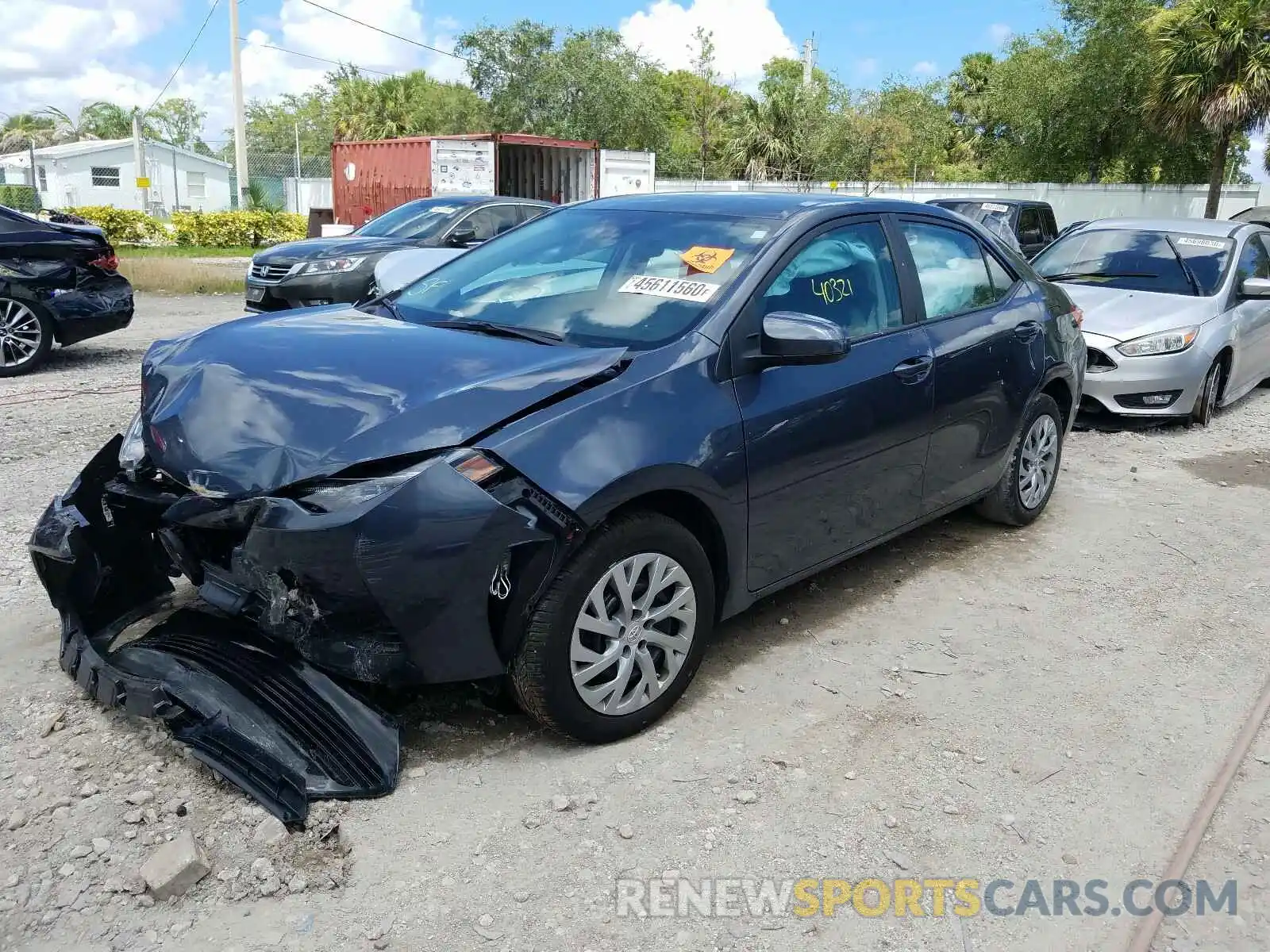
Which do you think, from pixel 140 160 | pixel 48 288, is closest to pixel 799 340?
pixel 48 288

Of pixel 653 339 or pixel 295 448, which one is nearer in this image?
pixel 295 448

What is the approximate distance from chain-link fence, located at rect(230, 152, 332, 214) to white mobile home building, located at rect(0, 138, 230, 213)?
25.6 ft

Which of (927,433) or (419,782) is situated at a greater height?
(927,433)

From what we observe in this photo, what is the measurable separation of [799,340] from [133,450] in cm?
222

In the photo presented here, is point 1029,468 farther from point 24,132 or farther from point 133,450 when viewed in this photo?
point 24,132

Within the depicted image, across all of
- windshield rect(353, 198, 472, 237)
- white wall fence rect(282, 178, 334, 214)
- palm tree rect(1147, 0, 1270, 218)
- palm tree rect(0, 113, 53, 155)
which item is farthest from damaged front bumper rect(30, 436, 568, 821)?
palm tree rect(0, 113, 53, 155)

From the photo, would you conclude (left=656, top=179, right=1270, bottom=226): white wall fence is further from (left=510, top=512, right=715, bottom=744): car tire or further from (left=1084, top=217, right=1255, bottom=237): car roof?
(left=510, top=512, right=715, bottom=744): car tire

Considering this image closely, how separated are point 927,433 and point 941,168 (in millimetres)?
45238

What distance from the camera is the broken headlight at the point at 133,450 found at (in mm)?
3422

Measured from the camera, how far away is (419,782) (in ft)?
10.2

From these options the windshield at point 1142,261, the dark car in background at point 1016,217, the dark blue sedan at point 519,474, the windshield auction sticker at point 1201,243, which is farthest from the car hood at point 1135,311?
the dark car in background at point 1016,217

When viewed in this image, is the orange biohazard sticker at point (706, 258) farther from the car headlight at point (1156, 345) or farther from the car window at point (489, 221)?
the car window at point (489, 221)

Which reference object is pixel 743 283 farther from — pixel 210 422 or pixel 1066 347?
pixel 1066 347

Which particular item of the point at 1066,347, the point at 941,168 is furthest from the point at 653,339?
the point at 941,168
